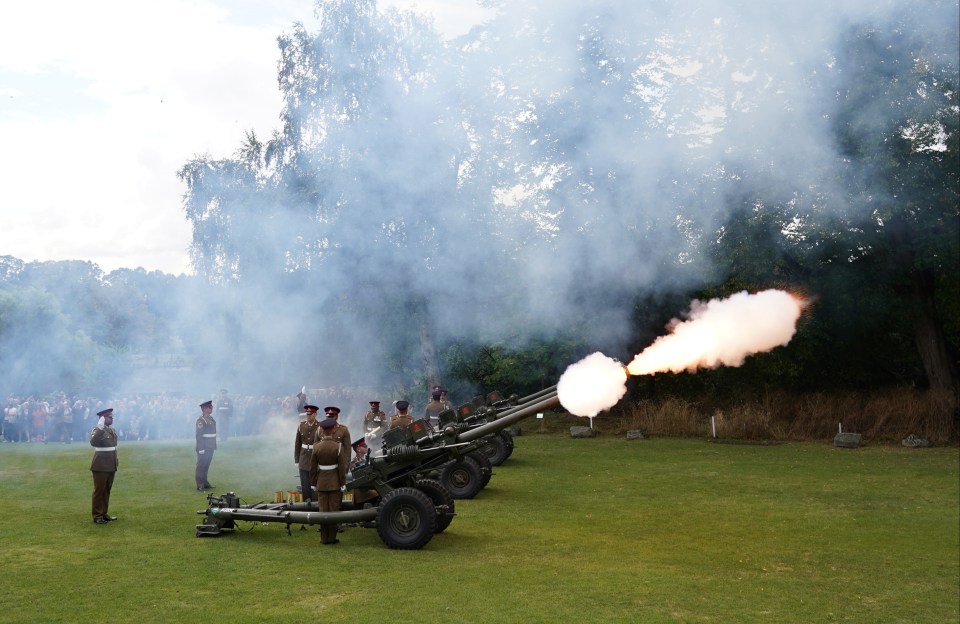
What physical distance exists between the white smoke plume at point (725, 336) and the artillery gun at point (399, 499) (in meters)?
1.56

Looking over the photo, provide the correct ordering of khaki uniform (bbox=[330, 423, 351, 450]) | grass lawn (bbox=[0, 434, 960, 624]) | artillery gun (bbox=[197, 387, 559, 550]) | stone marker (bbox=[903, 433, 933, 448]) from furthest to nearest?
stone marker (bbox=[903, 433, 933, 448]) → khaki uniform (bbox=[330, 423, 351, 450]) → artillery gun (bbox=[197, 387, 559, 550]) → grass lawn (bbox=[0, 434, 960, 624])

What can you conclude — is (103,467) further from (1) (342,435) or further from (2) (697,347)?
(2) (697,347)

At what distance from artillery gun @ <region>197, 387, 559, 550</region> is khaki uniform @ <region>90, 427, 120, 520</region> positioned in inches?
73.0

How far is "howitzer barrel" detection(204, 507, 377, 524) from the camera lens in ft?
36.3

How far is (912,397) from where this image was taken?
908 inches

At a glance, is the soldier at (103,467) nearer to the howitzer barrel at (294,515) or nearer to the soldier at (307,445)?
the howitzer barrel at (294,515)

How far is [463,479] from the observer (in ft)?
48.2

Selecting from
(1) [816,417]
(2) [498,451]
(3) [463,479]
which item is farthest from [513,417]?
(1) [816,417]

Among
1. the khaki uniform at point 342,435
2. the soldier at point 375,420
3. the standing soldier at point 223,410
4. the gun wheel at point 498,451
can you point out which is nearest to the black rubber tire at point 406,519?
the khaki uniform at point 342,435

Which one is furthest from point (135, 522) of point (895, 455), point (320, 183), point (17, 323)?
point (895, 455)

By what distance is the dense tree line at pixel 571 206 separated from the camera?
17.4 meters

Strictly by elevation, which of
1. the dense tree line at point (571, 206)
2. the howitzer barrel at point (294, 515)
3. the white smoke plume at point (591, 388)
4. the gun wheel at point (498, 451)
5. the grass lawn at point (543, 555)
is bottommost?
the grass lawn at point (543, 555)

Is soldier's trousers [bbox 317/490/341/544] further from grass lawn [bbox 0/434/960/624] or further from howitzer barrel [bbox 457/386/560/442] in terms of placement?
howitzer barrel [bbox 457/386/560/442]

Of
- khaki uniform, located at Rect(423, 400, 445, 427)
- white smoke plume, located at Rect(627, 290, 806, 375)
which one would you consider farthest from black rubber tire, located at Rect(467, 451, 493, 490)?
white smoke plume, located at Rect(627, 290, 806, 375)
